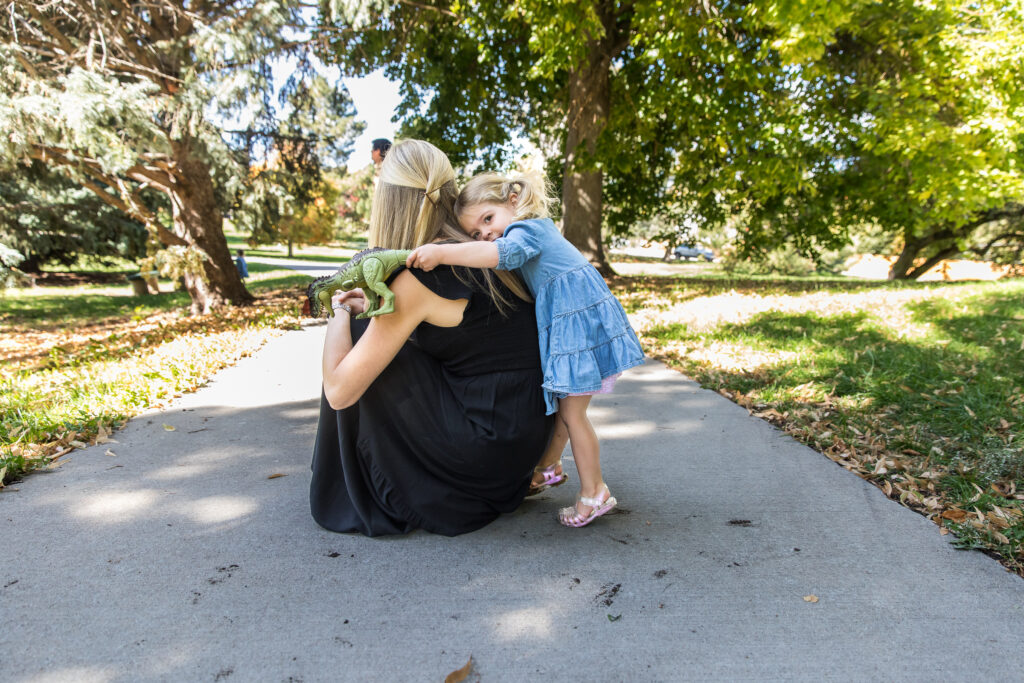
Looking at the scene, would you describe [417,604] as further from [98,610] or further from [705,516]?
[705,516]

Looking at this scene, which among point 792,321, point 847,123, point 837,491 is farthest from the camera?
point 847,123

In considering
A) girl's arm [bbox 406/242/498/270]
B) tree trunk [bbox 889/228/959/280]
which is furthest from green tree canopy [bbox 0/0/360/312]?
tree trunk [bbox 889/228/959/280]

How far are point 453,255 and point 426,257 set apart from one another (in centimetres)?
10

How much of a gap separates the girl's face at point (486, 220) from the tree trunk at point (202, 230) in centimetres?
901

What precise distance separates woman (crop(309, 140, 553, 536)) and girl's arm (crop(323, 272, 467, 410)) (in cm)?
1

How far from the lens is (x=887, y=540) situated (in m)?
2.63

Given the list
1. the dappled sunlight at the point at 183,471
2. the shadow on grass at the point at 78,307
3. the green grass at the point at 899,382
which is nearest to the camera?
the green grass at the point at 899,382

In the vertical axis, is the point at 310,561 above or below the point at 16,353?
above

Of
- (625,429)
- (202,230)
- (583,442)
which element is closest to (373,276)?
(583,442)

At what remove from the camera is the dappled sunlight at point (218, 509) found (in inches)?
113

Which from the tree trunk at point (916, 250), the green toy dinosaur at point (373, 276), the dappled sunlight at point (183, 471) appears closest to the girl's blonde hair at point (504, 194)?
the green toy dinosaur at point (373, 276)

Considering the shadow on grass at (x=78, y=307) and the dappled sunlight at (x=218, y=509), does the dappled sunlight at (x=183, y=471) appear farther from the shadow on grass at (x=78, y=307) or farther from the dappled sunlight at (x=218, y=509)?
the shadow on grass at (x=78, y=307)

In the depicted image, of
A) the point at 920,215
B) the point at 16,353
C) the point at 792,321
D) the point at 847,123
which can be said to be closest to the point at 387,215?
the point at 792,321

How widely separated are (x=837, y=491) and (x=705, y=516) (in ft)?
2.49
